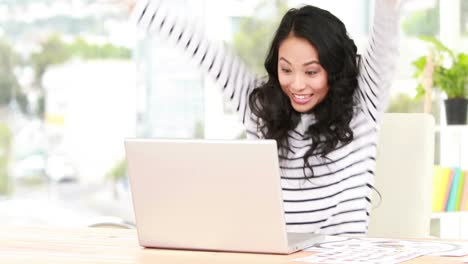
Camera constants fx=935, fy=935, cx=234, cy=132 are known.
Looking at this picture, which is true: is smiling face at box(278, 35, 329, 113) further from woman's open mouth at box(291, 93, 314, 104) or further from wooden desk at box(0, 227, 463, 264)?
wooden desk at box(0, 227, 463, 264)

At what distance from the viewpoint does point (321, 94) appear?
8.34 feet

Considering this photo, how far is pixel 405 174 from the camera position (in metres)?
2.66

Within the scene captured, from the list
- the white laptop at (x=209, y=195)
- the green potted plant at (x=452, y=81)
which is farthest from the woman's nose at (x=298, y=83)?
the green potted plant at (x=452, y=81)

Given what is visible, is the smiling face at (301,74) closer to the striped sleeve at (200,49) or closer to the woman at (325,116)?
the woman at (325,116)

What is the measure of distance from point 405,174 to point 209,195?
887 millimetres

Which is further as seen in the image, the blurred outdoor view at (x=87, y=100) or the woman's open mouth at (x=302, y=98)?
the blurred outdoor view at (x=87, y=100)

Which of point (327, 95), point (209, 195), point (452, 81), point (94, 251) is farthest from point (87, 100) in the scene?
point (209, 195)

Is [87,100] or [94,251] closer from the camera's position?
[94,251]

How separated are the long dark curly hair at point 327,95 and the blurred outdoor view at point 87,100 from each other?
2.55m

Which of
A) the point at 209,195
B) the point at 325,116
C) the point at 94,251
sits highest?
the point at 325,116

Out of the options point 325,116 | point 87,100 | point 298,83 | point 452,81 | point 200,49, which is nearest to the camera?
point 298,83

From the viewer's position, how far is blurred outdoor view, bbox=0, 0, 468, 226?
5.25 metres

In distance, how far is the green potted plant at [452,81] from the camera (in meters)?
4.33

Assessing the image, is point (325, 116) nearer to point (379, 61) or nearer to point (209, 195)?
point (379, 61)
